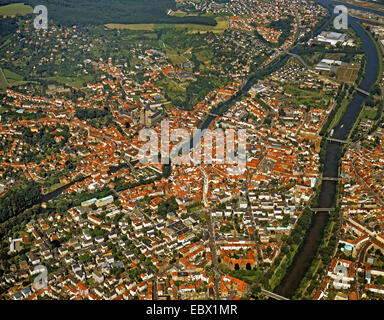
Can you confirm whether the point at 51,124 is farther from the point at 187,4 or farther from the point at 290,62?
the point at 187,4

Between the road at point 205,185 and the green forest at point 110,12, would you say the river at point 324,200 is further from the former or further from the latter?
the green forest at point 110,12

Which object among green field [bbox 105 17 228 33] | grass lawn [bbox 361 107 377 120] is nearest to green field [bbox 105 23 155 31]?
green field [bbox 105 17 228 33]

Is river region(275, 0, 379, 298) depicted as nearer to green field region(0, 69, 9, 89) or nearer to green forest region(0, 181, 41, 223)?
green forest region(0, 181, 41, 223)

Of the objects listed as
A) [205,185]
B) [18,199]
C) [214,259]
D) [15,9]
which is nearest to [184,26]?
[15,9]

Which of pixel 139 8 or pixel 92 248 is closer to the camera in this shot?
pixel 92 248

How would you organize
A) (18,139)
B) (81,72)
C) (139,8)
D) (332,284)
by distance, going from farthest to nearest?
(139,8) < (81,72) < (18,139) < (332,284)

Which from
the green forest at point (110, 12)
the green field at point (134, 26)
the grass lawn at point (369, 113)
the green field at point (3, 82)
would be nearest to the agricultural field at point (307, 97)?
the grass lawn at point (369, 113)

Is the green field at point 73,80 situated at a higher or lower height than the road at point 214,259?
higher
